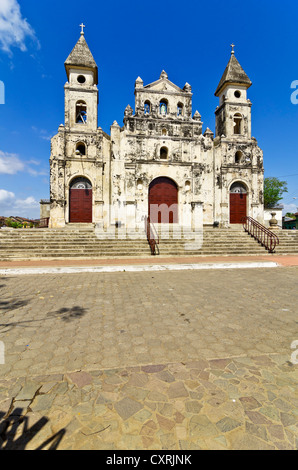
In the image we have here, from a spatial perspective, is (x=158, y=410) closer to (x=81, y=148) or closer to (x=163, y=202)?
(x=163, y=202)

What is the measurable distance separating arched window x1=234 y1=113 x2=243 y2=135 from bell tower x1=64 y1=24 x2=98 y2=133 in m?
13.3

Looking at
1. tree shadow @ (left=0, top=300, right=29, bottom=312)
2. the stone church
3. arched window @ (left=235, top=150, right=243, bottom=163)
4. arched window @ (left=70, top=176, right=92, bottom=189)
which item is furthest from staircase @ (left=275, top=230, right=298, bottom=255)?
arched window @ (left=70, top=176, right=92, bottom=189)

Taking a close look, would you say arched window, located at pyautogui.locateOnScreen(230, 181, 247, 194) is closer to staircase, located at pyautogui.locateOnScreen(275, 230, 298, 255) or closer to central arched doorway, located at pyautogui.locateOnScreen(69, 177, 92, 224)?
staircase, located at pyautogui.locateOnScreen(275, 230, 298, 255)

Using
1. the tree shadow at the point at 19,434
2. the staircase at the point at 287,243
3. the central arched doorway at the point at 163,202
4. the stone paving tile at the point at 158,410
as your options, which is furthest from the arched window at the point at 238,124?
the tree shadow at the point at 19,434

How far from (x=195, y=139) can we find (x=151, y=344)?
19790mm

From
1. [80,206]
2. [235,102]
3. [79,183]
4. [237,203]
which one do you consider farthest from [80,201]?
[235,102]

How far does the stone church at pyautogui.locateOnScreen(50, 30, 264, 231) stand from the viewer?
Result: 1825 centimetres

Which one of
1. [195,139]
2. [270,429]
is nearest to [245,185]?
[195,139]

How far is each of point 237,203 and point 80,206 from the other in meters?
14.3

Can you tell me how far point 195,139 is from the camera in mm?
19672

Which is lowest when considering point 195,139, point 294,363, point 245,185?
point 294,363

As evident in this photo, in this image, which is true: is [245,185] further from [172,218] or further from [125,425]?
[125,425]

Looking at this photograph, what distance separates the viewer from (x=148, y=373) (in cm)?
258

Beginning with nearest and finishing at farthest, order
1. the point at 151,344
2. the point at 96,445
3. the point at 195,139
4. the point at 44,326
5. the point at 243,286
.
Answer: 1. the point at 96,445
2. the point at 151,344
3. the point at 44,326
4. the point at 243,286
5. the point at 195,139
